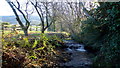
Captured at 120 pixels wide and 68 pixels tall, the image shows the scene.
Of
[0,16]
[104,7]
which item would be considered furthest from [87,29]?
[0,16]

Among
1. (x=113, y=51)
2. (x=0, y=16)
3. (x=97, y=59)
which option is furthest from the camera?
(x=97, y=59)

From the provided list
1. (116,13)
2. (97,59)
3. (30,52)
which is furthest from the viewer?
(30,52)

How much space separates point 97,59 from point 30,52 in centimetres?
147

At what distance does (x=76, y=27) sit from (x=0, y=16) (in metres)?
5.30

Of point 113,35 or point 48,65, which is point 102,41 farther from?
point 48,65

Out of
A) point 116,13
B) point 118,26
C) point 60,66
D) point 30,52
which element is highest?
point 116,13

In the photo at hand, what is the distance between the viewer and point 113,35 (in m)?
1.94

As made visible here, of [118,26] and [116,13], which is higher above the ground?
[116,13]

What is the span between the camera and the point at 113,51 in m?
1.92

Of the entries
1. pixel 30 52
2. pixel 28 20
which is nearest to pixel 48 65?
pixel 30 52

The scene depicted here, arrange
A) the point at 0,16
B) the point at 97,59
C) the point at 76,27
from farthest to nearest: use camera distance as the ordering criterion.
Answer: the point at 76,27
the point at 97,59
the point at 0,16

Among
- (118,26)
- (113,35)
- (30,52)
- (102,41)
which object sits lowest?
(30,52)

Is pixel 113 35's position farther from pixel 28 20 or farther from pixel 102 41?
pixel 28 20

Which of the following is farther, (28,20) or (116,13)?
(28,20)
